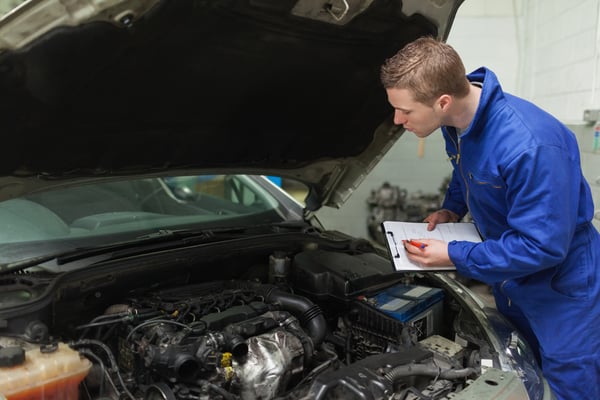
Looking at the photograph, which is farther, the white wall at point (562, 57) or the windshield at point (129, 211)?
the white wall at point (562, 57)

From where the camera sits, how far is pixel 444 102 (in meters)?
1.46

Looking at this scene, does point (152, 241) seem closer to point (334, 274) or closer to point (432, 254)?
point (334, 274)

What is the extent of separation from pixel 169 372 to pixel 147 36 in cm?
94

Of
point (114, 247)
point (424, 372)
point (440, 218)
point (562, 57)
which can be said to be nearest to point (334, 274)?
point (440, 218)

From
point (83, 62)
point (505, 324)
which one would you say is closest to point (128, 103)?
point (83, 62)

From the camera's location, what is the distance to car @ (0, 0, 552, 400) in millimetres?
1378

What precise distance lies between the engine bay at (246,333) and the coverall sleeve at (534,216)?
1.18 ft

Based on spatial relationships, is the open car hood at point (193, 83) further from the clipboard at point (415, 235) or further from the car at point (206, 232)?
the clipboard at point (415, 235)

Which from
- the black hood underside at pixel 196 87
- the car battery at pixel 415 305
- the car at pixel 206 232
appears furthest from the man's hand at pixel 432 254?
the black hood underside at pixel 196 87

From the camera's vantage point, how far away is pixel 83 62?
1.38 metres

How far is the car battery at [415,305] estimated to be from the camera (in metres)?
1.80

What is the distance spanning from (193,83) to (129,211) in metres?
0.81

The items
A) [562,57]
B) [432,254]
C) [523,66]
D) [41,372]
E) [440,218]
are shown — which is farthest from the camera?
[523,66]

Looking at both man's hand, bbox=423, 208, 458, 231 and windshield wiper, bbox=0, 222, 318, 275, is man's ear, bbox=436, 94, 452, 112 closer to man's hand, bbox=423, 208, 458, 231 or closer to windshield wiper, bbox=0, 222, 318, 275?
man's hand, bbox=423, 208, 458, 231
